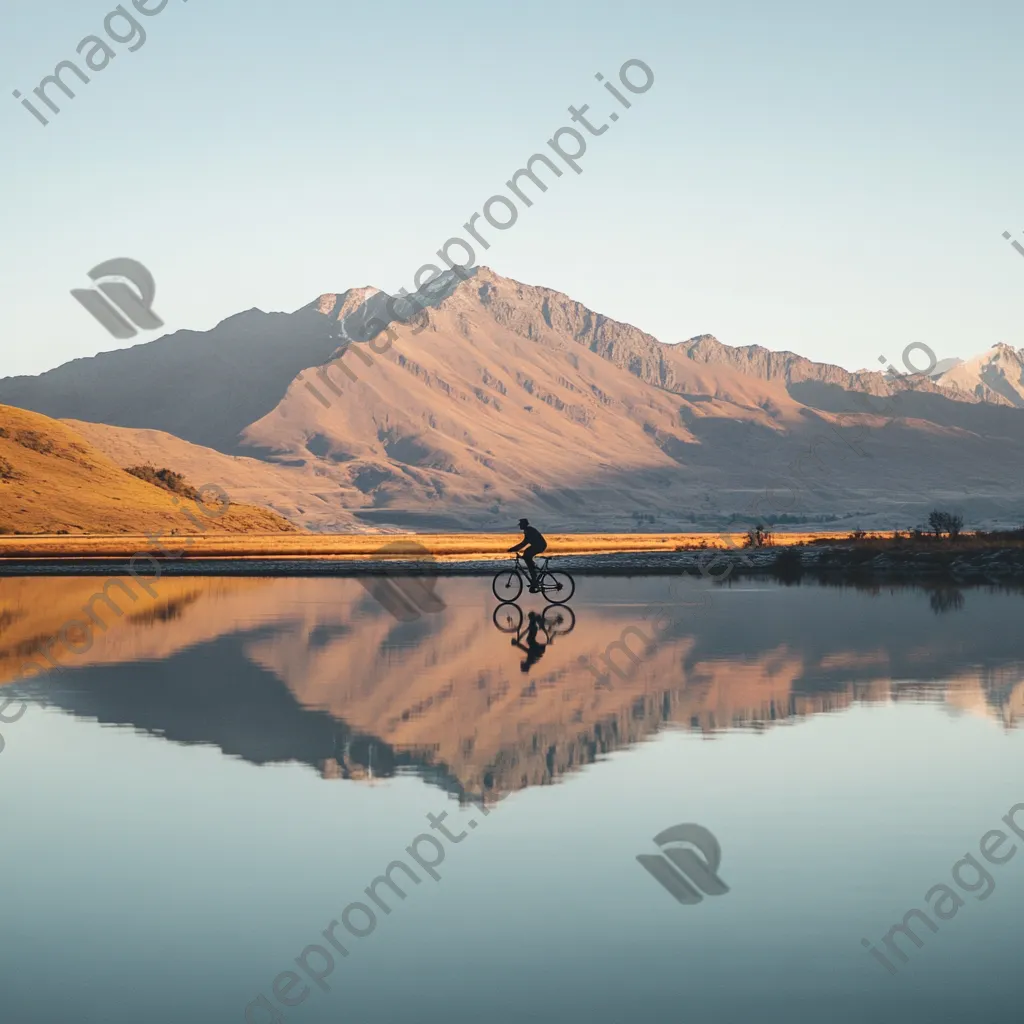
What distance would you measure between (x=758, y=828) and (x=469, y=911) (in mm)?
2910

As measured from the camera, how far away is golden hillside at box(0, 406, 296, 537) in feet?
364

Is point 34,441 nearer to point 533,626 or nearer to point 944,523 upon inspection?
point 944,523

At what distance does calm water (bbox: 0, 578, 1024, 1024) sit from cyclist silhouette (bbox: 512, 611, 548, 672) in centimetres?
30

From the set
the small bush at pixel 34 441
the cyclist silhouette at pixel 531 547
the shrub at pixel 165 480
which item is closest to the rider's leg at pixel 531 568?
the cyclist silhouette at pixel 531 547

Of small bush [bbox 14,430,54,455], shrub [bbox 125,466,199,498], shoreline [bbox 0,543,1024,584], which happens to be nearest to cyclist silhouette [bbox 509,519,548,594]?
shoreline [bbox 0,543,1024,584]

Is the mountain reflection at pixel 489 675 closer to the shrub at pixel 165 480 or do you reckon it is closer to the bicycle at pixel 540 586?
the bicycle at pixel 540 586

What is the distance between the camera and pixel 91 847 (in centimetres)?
1026

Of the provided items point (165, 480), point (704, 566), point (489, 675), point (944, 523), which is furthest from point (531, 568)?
point (165, 480)

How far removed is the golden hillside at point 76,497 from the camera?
364 ft

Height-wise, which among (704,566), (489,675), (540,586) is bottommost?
(489,675)

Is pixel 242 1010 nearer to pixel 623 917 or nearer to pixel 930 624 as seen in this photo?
pixel 623 917

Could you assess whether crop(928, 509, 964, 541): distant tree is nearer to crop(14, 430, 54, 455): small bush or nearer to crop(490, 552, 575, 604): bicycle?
crop(490, 552, 575, 604): bicycle

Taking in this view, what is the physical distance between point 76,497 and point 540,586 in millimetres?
91822

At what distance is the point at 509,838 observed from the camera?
10422mm
